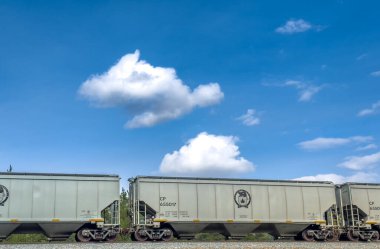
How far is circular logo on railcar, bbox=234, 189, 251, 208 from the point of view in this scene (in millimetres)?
24652

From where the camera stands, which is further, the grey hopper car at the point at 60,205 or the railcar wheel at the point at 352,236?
the railcar wheel at the point at 352,236

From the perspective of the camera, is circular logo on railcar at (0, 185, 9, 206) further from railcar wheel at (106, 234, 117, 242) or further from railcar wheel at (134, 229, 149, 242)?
railcar wheel at (134, 229, 149, 242)

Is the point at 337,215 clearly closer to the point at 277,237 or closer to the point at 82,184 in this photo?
the point at 277,237

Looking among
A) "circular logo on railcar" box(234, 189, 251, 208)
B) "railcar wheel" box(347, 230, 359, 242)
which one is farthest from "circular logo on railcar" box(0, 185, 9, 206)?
"railcar wheel" box(347, 230, 359, 242)

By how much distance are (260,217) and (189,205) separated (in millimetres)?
4528

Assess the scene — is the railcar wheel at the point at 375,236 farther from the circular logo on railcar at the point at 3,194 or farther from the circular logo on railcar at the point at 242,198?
the circular logo on railcar at the point at 3,194

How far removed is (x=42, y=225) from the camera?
71.3 feet

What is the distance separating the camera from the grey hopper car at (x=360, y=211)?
1024 inches

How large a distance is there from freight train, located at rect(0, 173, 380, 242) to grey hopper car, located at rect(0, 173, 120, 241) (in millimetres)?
48

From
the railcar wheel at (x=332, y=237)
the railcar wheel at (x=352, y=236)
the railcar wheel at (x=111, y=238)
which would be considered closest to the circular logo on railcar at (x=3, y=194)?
the railcar wheel at (x=111, y=238)

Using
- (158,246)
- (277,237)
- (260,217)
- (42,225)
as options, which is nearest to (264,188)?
(260,217)

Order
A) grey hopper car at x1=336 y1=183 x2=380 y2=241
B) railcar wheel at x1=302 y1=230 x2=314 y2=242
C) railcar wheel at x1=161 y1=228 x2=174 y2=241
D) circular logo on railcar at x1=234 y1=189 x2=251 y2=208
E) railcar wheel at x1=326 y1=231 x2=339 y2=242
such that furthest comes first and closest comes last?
grey hopper car at x1=336 y1=183 x2=380 y2=241 < railcar wheel at x1=326 y1=231 x2=339 y2=242 < railcar wheel at x1=302 y1=230 x2=314 y2=242 < circular logo on railcar at x1=234 y1=189 x2=251 y2=208 < railcar wheel at x1=161 y1=228 x2=174 y2=241

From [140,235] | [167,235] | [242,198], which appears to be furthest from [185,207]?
[242,198]

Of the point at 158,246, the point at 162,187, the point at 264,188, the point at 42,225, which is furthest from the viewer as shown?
the point at 264,188
